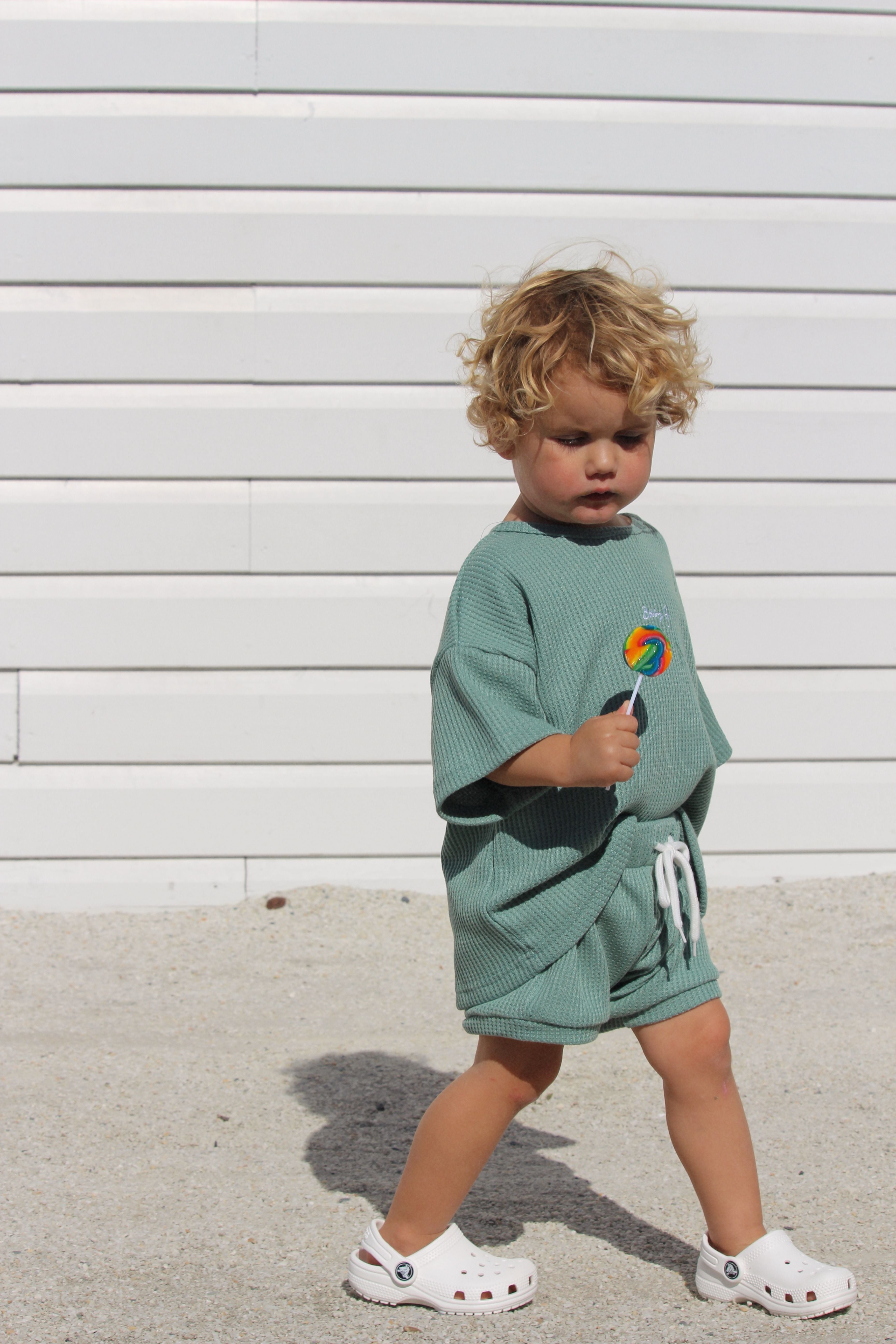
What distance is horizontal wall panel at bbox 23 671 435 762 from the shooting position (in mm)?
3725

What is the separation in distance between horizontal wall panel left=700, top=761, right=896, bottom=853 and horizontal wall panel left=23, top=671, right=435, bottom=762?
3.14 ft

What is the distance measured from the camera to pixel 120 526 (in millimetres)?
3701

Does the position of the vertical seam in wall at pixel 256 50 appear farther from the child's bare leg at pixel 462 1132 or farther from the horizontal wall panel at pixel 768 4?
the child's bare leg at pixel 462 1132

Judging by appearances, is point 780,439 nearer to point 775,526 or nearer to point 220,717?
point 775,526

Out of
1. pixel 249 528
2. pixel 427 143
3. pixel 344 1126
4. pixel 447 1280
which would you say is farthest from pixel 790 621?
pixel 447 1280

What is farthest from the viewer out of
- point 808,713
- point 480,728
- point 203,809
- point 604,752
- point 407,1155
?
point 808,713

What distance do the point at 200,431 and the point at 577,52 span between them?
158 cm

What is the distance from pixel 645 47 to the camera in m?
3.74

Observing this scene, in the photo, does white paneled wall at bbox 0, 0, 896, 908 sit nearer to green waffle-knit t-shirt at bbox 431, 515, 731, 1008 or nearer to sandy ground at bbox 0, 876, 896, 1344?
sandy ground at bbox 0, 876, 896, 1344

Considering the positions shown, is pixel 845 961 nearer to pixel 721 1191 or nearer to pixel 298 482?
pixel 721 1191

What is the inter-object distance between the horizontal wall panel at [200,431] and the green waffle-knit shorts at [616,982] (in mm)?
2152

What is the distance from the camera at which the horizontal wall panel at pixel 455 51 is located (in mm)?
3641

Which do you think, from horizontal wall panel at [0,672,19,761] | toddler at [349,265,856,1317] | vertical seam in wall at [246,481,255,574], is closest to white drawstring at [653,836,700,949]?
toddler at [349,265,856,1317]

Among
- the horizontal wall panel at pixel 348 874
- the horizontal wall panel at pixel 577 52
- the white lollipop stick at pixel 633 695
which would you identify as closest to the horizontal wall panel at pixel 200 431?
the horizontal wall panel at pixel 577 52
